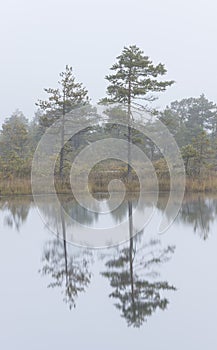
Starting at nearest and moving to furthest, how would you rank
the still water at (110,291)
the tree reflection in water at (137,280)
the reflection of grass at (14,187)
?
the still water at (110,291) < the tree reflection in water at (137,280) < the reflection of grass at (14,187)

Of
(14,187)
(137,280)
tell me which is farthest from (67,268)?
(14,187)

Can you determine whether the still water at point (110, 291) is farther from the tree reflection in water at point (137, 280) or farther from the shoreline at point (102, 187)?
the shoreline at point (102, 187)

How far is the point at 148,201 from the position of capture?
10.6m

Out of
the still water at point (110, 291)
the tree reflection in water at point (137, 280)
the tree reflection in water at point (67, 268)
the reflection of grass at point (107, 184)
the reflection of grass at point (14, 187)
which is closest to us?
the still water at point (110, 291)

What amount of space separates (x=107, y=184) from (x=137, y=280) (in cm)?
1018

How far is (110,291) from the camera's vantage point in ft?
11.8

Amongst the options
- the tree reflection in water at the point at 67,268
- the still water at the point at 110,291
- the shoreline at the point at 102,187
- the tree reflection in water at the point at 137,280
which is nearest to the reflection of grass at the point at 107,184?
the shoreline at the point at 102,187

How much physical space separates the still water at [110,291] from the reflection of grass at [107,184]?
6.73m

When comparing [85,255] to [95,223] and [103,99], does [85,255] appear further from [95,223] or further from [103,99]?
[103,99]

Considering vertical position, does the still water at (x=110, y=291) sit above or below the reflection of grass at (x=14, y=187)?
below

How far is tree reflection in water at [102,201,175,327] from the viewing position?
321 centimetres

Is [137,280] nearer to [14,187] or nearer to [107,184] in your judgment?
[14,187]

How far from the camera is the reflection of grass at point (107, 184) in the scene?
13.0 meters

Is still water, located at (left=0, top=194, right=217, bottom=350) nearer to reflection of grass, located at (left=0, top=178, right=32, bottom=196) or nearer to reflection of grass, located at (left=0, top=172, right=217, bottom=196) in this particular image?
reflection of grass, located at (left=0, top=178, right=32, bottom=196)
